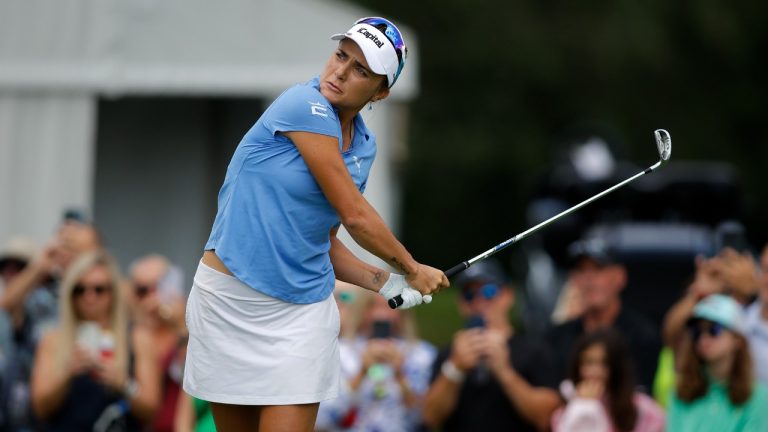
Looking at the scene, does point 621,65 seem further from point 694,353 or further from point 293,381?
point 293,381

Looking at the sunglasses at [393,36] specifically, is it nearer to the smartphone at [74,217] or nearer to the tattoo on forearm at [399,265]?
the tattoo on forearm at [399,265]

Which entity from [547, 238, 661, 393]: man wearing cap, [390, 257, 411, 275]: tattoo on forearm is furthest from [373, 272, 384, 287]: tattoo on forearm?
[547, 238, 661, 393]: man wearing cap

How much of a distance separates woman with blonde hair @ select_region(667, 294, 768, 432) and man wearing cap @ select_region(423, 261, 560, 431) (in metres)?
0.63

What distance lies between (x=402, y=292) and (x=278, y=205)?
0.54 metres

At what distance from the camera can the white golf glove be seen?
501cm

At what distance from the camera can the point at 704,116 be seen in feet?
101

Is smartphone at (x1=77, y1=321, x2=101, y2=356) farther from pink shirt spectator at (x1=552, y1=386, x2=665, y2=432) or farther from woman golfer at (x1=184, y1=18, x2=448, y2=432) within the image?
woman golfer at (x1=184, y1=18, x2=448, y2=432)

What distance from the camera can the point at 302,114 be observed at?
479 centimetres

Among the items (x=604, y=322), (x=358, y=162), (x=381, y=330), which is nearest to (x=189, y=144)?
(x=381, y=330)

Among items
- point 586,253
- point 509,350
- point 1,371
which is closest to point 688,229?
point 586,253

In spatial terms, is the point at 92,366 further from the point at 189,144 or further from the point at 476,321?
the point at 189,144

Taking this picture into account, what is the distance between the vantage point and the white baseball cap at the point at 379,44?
4.84 metres

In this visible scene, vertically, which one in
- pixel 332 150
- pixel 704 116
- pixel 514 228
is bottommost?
pixel 514 228

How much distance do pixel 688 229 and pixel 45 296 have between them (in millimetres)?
5507
